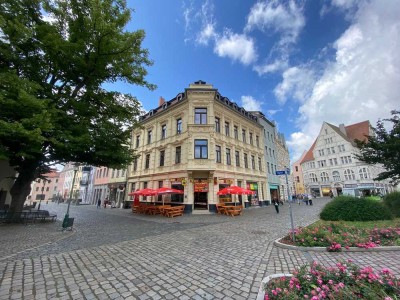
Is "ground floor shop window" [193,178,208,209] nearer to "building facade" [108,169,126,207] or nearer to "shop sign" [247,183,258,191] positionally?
"shop sign" [247,183,258,191]

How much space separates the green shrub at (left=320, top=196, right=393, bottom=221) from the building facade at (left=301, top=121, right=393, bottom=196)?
42117mm

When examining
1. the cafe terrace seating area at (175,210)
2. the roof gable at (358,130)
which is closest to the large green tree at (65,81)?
the cafe terrace seating area at (175,210)

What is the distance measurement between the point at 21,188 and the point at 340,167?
64105 mm

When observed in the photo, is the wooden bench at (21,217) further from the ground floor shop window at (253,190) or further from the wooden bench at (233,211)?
the ground floor shop window at (253,190)

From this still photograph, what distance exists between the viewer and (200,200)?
822 inches

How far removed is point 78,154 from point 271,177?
93.5 feet

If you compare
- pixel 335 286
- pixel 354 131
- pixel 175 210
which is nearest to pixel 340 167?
pixel 354 131

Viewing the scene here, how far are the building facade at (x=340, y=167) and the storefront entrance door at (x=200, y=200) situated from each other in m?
43.5

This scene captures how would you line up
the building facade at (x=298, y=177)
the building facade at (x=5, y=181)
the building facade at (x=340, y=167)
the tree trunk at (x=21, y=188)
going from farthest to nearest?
the building facade at (x=298, y=177), the building facade at (x=340, y=167), the building facade at (x=5, y=181), the tree trunk at (x=21, y=188)

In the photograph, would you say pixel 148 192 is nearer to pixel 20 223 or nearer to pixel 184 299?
pixel 20 223

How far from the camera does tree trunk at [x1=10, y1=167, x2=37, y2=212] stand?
1307 cm

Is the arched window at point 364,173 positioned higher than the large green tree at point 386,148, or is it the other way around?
the arched window at point 364,173

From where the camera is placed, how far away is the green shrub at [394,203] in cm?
1424

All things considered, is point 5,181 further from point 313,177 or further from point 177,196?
point 313,177
